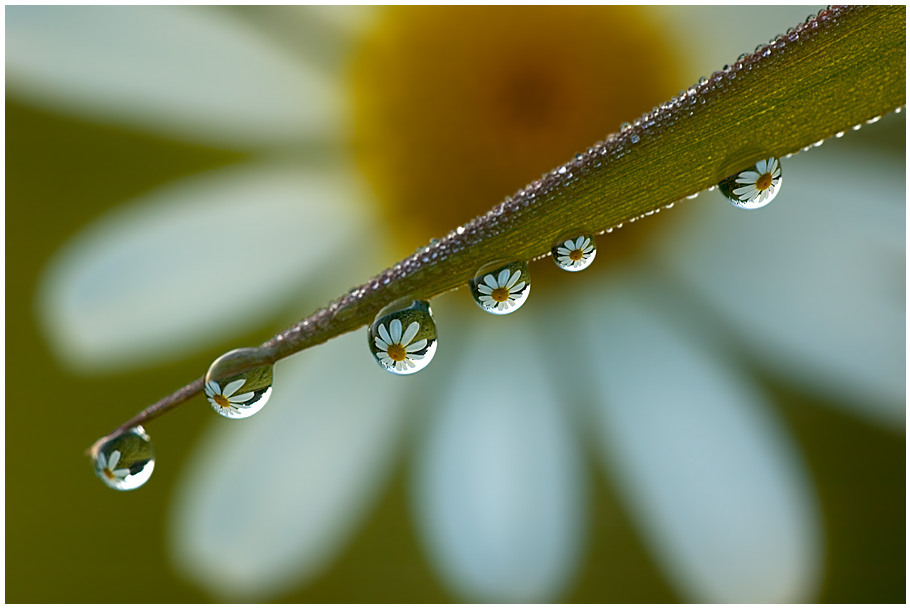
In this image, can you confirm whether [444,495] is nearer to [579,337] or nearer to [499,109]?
[579,337]

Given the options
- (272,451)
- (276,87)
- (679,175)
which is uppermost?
(276,87)

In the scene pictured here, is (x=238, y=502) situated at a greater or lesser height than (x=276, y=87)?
lesser

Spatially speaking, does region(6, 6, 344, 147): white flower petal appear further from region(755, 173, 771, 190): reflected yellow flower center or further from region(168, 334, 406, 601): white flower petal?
region(755, 173, 771, 190): reflected yellow flower center

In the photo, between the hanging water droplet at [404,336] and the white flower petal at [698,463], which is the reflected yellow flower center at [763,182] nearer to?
the hanging water droplet at [404,336]

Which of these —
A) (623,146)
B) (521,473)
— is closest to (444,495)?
(521,473)

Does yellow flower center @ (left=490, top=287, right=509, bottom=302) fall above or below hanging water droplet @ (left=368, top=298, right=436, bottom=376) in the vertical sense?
below

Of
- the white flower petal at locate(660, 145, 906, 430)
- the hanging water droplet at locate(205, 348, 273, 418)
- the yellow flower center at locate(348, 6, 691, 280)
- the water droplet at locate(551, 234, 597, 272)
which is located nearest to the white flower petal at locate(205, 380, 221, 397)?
the hanging water droplet at locate(205, 348, 273, 418)
